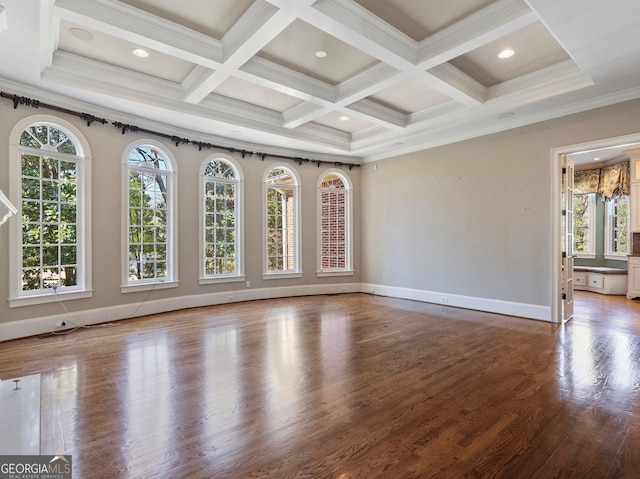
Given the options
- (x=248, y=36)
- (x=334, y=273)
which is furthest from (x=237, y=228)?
(x=248, y=36)

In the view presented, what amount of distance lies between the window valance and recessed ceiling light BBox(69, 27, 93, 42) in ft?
31.4

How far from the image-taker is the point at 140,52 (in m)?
3.85

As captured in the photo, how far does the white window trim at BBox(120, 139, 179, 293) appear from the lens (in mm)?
5176

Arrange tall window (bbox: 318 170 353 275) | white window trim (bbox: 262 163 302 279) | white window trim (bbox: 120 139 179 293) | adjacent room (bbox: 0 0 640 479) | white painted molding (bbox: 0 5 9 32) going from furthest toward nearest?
tall window (bbox: 318 170 353 275) < white window trim (bbox: 262 163 302 279) < white window trim (bbox: 120 139 179 293) < white painted molding (bbox: 0 5 9 32) < adjacent room (bbox: 0 0 640 479)

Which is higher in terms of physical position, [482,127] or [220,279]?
[482,127]

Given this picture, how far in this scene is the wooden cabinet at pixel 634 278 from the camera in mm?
6711

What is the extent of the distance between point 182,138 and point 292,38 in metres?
3.09

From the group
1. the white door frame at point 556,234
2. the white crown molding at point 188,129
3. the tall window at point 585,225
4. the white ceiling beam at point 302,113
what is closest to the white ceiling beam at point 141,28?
the white crown molding at point 188,129

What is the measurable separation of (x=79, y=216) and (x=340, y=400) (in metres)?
4.48

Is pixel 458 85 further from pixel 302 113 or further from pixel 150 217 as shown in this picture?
pixel 150 217

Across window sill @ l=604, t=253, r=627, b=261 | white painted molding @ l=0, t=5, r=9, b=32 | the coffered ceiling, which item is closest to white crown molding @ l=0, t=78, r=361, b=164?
the coffered ceiling

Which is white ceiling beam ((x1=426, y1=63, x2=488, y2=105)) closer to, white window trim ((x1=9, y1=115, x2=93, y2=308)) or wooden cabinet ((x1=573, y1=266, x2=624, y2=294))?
white window trim ((x1=9, y1=115, x2=93, y2=308))

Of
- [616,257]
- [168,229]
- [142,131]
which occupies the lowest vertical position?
[616,257]

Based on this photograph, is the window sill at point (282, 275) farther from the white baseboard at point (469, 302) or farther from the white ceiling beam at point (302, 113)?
the white ceiling beam at point (302, 113)
